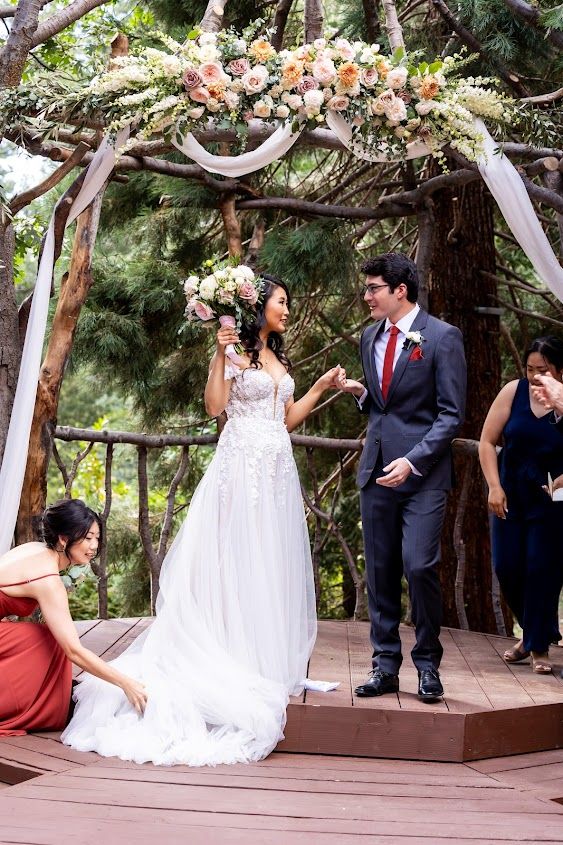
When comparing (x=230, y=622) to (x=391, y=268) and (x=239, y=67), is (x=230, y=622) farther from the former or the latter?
(x=239, y=67)

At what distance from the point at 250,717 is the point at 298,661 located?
437 millimetres

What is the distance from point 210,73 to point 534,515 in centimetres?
244

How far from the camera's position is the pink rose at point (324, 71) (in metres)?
4.39

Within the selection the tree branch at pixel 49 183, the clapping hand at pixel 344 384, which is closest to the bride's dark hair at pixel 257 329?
the clapping hand at pixel 344 384

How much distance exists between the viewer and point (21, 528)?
5.14 metres

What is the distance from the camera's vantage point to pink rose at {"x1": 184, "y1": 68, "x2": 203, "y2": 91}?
432 cm

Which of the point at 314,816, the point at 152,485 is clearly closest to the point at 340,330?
the point at 152,485

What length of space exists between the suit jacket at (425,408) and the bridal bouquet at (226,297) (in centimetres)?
62

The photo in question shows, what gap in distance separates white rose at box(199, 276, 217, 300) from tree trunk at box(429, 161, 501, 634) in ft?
8.65

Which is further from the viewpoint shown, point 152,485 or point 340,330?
point 152,485

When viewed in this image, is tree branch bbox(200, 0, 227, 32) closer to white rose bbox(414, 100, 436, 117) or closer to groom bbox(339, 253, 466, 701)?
white rose bbox(414, 100, 436, 117)

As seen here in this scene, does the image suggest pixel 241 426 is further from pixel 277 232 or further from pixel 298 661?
pixel 277 232

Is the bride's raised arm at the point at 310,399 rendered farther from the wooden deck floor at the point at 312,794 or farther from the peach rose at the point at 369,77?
the peach rose at the point at 369,77

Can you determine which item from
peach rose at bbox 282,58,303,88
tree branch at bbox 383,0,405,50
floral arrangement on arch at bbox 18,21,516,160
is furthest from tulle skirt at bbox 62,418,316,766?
tree branch at bbox 383,0,405,50
